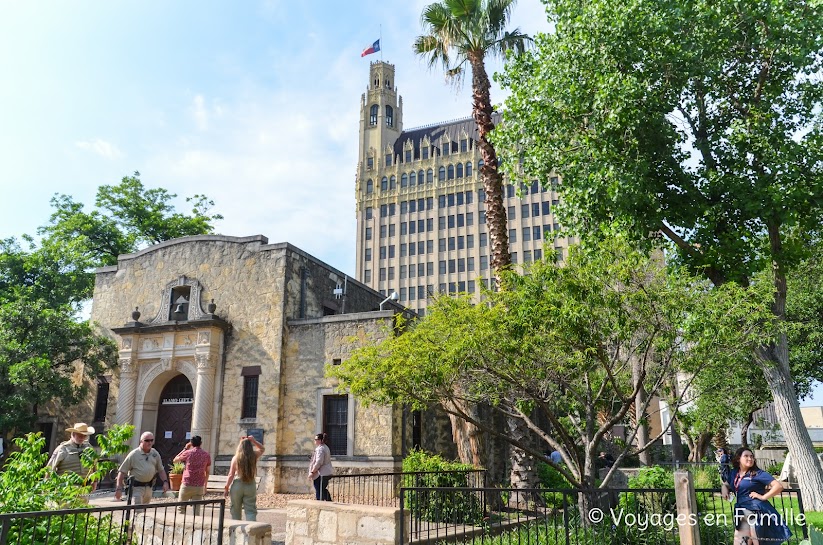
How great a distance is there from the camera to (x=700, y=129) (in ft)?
46.2

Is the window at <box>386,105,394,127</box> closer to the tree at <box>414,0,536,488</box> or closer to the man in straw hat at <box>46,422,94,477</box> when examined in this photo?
the tree at <box>414,0,536,488</box>

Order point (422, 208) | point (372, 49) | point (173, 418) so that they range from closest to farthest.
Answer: point (173, 418)
point (372, 49)
point (422, 208)

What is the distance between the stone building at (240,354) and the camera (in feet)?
60.0

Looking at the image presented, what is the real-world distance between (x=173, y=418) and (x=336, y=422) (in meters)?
5.98

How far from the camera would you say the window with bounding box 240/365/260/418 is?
1912 centimetres

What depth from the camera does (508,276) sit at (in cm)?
1098

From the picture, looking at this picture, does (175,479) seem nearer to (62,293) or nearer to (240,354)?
(240,354)

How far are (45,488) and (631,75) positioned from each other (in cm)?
1279

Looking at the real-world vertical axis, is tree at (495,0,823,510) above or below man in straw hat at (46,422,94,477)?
above

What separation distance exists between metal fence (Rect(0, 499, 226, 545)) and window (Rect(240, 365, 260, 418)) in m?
9.22

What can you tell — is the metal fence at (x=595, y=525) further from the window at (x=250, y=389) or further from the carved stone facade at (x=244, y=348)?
the window at (x=250, y=389)

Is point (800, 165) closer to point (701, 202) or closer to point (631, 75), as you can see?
point (701, 202)

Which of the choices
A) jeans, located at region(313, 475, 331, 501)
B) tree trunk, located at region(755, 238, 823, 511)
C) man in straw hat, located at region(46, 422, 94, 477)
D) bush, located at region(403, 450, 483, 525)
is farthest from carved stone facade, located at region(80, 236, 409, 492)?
tree trunk, located at region(755, 238, 823, 511)

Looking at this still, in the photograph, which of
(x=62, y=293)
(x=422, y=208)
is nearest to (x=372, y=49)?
(x=422, y=208)
